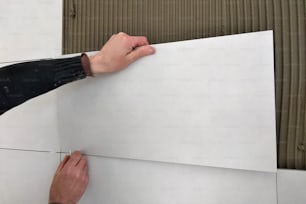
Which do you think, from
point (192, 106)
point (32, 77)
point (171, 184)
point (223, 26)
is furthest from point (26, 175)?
point (223, 26)

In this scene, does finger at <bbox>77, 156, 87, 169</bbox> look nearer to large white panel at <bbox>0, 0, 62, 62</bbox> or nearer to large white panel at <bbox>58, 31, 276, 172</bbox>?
large white panel at <bbox>58, 31, 276, 172</bbox>

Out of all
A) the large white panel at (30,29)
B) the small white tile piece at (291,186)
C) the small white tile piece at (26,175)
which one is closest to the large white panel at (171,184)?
the small white tile piece at (291,186)

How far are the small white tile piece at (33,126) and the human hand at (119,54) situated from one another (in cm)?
25

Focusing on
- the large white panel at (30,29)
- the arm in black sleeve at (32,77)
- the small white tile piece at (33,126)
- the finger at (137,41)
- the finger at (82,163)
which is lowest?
the finger at (82,163)

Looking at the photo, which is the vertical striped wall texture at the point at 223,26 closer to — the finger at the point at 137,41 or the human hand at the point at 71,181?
the finger at the point at 137,41

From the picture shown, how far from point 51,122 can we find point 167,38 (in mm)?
463

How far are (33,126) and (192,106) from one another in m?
0.56

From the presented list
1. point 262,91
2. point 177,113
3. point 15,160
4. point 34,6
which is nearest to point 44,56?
point 34,6

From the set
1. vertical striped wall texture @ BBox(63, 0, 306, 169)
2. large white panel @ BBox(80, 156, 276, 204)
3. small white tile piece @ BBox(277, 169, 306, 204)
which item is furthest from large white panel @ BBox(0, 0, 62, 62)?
small white tile piece @ BBox(277, 169, 306, 204)

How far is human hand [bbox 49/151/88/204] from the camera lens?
738 millimetres

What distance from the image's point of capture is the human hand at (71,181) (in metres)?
0.74

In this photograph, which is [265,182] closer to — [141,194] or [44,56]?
[141,194]

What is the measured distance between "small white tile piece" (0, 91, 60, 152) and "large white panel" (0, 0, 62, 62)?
0.16 m

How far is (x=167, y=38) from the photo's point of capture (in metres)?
0.71
